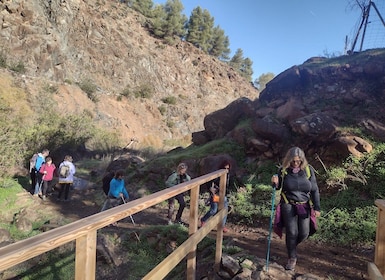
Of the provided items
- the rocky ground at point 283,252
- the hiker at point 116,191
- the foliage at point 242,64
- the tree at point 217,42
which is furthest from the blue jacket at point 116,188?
the foliage at point 242,64

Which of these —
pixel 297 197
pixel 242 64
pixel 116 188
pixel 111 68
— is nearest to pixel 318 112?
pixel 297 197

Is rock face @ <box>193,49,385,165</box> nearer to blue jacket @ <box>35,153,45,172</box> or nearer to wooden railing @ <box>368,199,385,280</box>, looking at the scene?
wooden railing @ <box>368,199,385,280</box>

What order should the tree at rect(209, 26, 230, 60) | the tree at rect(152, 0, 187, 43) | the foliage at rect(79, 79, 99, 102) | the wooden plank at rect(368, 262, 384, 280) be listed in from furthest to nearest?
1. the tree at rect(209, 26, 230, 60)
2. the tree at rect(152, 0, 187, 43)
3. the foliage at rect(79, 79, 99, 102)
4. the wooden plank at rect(368, 262, 384, 280)

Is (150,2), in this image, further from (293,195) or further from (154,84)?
(293,195)

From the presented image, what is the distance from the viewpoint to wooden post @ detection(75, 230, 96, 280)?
1.56 m

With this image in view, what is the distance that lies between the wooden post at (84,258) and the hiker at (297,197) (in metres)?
2.89

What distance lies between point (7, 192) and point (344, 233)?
32.9 ft

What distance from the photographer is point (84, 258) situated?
158 cm

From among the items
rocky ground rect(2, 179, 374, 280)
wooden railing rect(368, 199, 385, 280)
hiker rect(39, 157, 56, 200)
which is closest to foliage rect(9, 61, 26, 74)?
hiker rect(39, 157, 56, 200)

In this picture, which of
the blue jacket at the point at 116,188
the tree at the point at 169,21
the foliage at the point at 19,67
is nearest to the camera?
the blue jacket at the point at 116,188

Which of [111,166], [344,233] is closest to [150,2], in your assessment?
[111,166]

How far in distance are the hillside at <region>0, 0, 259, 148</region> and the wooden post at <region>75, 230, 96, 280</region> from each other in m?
23.5

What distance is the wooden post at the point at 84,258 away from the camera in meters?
1.56

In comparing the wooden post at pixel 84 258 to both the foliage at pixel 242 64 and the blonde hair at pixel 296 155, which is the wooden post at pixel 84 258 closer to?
the blonde hair at pixel 296 155
